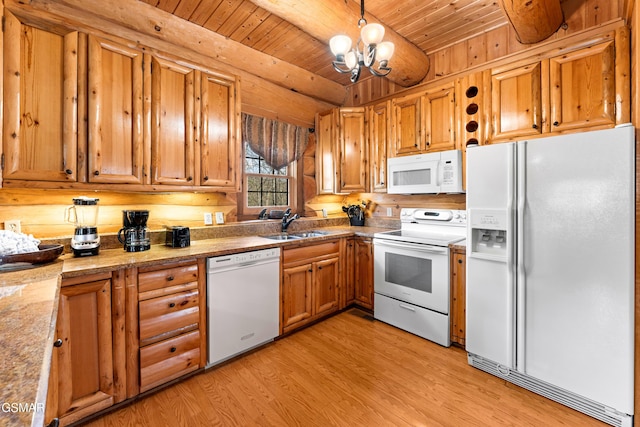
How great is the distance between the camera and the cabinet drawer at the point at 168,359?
6.13ft

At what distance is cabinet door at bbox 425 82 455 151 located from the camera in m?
2.81

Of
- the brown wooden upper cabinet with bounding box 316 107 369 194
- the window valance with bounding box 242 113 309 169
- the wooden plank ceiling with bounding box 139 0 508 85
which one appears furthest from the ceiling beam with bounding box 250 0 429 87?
the window valance with bounding box 242 113 309 169

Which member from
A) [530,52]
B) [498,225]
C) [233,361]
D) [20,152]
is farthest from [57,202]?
[530,52]

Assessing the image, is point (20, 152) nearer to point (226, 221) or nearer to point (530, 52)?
point (226, 221)

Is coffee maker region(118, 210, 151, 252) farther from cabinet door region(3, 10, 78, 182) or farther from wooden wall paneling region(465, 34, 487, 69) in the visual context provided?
wooden wall paneling region(465, 34, 487, 69)

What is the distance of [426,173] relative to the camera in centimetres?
290

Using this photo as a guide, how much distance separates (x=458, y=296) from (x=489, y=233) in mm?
652

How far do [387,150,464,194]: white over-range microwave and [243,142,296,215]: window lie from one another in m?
1.21

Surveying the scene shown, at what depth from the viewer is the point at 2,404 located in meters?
0.52

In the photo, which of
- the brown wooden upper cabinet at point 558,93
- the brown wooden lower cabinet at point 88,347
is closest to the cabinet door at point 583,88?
the brown wooden upper cabinet at point 558,93

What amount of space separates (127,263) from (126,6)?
6.37 ft

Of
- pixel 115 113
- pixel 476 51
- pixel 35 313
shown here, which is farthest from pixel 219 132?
pixel 476 51

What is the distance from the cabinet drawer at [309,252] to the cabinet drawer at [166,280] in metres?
0.82

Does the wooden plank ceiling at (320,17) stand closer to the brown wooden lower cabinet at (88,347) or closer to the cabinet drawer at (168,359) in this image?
the brown wooden lower cabinet at (88,347)
